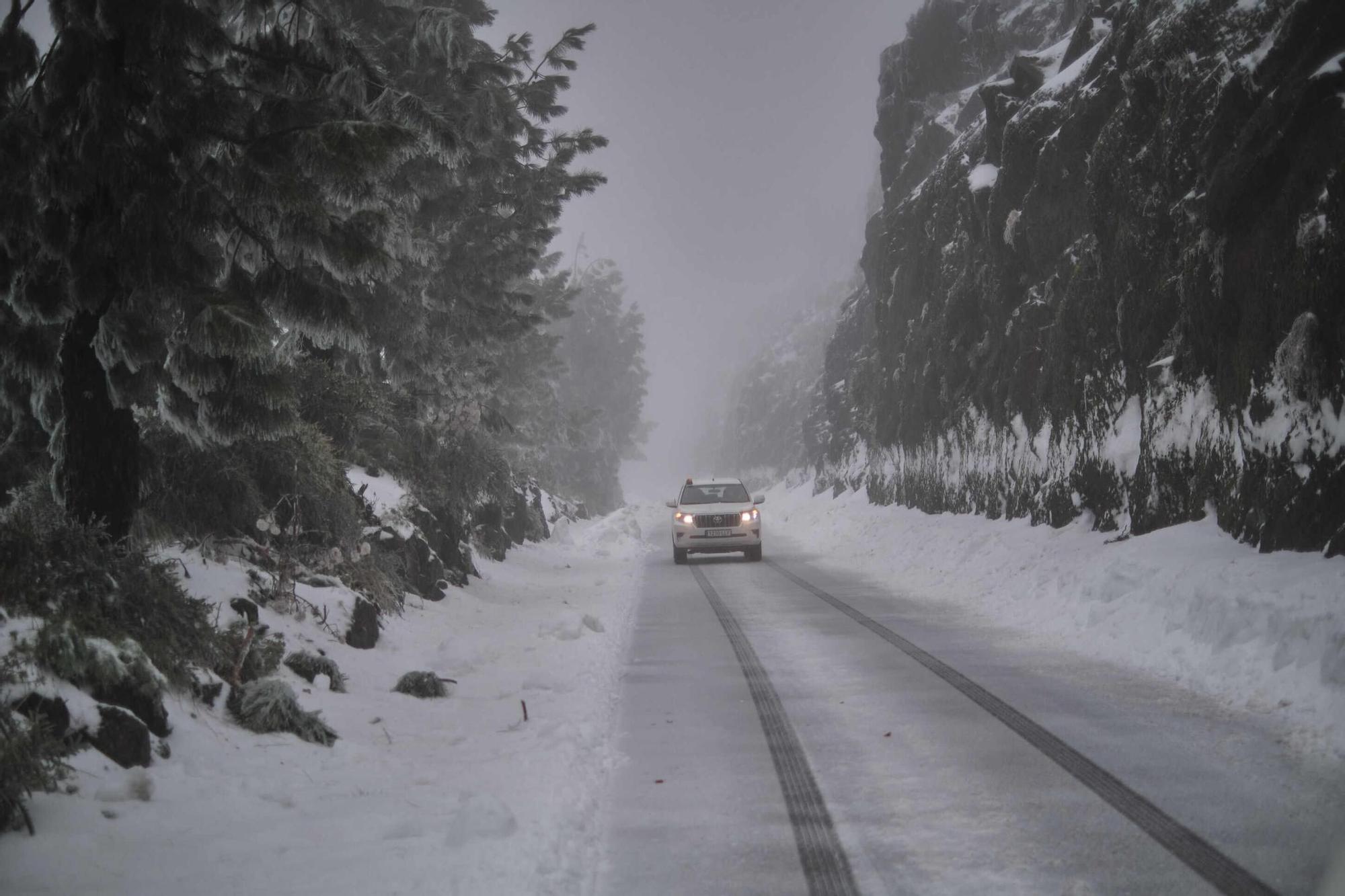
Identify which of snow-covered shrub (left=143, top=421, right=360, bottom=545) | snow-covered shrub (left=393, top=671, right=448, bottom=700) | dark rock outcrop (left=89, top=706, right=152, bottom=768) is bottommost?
snow-covered shrub (left=393, top=671, right=448, bottom=700)

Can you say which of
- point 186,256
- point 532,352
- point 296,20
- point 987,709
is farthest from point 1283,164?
point 532,352

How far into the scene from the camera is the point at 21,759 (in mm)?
3535

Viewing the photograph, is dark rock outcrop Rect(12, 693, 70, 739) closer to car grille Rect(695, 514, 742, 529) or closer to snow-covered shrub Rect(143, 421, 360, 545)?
snow-covered shrub Rect(143, 421, 360, 545)

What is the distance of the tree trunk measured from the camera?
5.48 m

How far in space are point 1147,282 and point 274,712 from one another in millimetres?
12383

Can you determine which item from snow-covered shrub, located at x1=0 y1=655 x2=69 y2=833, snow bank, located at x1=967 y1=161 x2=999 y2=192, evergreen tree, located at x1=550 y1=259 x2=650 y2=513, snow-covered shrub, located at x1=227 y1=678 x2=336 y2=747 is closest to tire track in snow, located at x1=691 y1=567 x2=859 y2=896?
snow-covered shrub, located at x1=227 y1=678 x2=336 y2=747

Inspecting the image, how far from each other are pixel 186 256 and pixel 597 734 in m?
4.38

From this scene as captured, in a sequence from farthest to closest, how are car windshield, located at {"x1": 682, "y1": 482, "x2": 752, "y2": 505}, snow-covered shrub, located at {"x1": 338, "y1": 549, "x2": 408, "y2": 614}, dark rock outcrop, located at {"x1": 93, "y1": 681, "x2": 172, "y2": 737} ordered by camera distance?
car windshield, located at {"x1": 682, "y1": 482, "x2": 752, "y2": 505} → snow-covered shrub, located at {"x1": 338, "y1": 549, "x2": 408, "y2": 614} → dark rock outcrop, located at {"x1": 93, "y1": 681, "x2": 172, "y2": 737}

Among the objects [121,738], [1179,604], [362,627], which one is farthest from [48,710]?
[1179,604]

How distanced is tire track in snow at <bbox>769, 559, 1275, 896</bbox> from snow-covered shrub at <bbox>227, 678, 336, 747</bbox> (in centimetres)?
476

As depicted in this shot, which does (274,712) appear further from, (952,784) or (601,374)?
(601,374)

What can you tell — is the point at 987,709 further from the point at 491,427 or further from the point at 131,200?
the point at 491,427

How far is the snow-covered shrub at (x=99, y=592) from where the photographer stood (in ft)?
15.0

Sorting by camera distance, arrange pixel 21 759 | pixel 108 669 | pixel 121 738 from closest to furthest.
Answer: pixel 21 759, pixel 121 738, pixel 108 669
